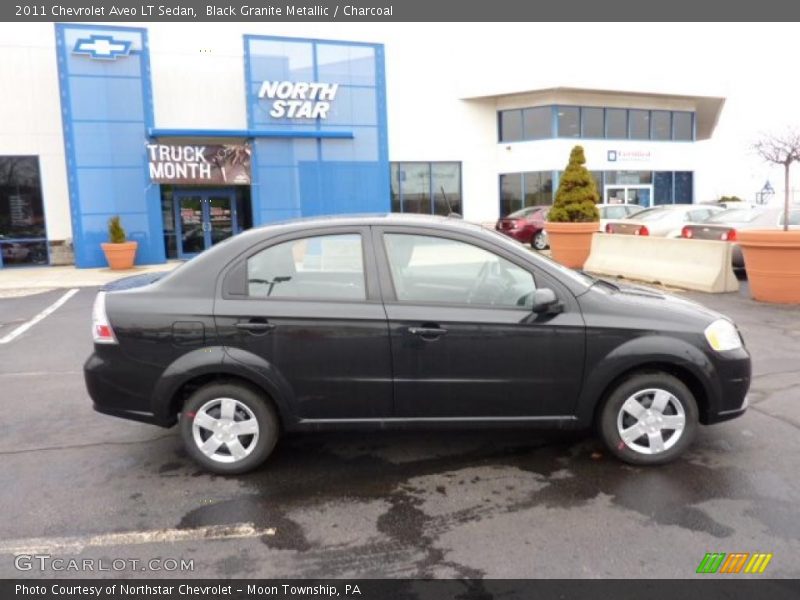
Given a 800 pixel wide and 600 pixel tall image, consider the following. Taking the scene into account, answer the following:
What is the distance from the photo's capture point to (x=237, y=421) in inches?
155

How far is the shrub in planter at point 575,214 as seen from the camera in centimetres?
1395

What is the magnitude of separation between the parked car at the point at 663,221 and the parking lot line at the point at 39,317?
11.7 m

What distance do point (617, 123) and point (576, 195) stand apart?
13.6 meters

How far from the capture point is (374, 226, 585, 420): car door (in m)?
3.81

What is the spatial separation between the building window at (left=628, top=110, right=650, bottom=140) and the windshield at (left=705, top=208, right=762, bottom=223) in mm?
13840

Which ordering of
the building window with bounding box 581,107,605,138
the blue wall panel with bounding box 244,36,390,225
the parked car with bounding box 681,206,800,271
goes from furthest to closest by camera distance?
the building window with bounding box 581,107,605,138 → the blue wall panel with bounding box 244,36,390,225 → the parked car with bounding box 681,206,800,271

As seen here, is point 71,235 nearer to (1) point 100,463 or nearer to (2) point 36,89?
(2) point 36,89

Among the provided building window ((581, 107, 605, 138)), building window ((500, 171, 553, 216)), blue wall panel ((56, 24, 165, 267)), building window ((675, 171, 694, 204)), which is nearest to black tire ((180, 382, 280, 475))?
blue wall panel ((56, 24, 165, 267))

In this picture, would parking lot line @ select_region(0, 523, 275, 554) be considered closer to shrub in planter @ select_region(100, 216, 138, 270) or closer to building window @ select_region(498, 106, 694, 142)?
shrub in planter @ select_region(100, 216, 138, 270)

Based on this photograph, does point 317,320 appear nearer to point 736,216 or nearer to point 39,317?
point 39,317

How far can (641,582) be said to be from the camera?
283 cm

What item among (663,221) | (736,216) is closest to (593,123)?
(663,221)

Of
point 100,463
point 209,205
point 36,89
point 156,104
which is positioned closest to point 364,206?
point 209,205

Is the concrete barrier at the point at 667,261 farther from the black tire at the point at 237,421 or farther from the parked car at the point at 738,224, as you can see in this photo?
the black tire at the point at 237,421
